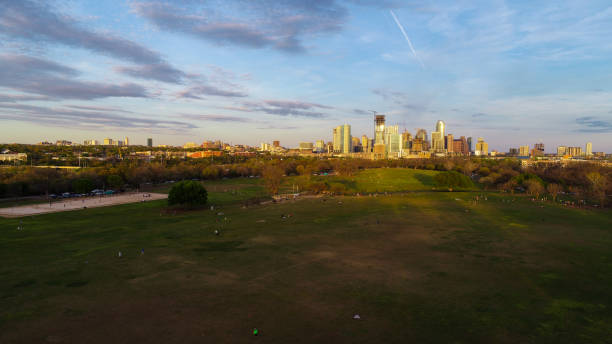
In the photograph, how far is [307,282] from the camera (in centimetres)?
2839

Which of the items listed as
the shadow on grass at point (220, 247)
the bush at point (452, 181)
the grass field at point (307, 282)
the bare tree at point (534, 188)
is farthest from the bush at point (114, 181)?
the bare tree at point (534, 188)

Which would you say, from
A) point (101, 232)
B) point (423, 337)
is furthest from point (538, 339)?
point (101, 232)

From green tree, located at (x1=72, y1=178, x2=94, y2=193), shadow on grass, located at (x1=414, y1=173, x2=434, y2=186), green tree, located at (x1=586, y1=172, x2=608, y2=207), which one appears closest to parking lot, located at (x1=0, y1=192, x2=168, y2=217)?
green tree, located at (x1=72, y1=178, x2=94, y2=193)

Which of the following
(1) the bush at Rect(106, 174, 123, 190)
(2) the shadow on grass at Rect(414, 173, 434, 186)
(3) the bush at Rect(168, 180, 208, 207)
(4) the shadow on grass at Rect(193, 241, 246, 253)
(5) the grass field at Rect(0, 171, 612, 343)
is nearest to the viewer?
(5) the grass field at Rect(0, 171, 612, 343)

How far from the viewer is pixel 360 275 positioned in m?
30.2

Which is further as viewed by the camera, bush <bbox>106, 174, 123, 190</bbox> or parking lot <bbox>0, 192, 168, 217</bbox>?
bush <bbox>106, 174, 123, 190</bbox>

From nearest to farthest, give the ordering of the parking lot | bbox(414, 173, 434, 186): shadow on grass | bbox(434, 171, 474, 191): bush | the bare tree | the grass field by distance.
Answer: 1. the grass field
2. the parking lot
3. the bare tree
4. bbox(434, 171, 474, 191): bush
5. bbox(414, 173, 434, 186): shadow on grass

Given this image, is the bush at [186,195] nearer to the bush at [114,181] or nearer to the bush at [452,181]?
the bush at [114,181]

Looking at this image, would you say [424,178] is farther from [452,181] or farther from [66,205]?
[66,205]

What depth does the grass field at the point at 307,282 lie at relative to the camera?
20.3 meters

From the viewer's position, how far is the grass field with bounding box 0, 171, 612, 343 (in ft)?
66.7

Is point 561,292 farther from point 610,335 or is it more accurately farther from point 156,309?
point 156,309

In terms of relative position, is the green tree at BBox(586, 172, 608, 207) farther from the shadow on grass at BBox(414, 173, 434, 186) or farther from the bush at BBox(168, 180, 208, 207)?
the bush at BBox(168, 180, 208, 207)

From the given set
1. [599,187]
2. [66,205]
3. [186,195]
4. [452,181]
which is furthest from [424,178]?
[66,205]
